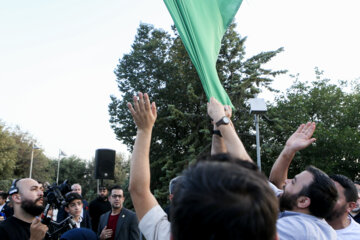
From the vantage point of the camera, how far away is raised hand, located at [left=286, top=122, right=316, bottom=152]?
111 inches

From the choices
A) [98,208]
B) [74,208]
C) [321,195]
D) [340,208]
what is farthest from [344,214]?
[98,208]

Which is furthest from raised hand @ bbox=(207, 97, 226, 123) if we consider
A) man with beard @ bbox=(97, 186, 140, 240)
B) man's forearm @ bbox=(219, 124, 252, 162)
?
man with beard @ bbox=(97, 186, 140, 240)

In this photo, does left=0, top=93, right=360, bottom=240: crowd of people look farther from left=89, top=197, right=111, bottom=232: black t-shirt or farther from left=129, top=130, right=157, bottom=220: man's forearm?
left=89, top=197, right=111, bottom=232: black t-shirt

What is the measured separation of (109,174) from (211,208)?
36.6ft

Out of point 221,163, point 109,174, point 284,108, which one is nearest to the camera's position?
point 221,163

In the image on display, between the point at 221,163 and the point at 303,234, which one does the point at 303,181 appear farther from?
the point at 221,163

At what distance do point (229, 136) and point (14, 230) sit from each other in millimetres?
2661

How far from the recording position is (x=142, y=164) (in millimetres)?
1682

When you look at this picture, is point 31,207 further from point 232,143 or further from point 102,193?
point 102,193

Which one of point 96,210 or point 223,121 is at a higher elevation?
point 223,121

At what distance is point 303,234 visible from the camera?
1.96 meters

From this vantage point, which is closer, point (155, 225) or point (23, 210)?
point (155, 225)

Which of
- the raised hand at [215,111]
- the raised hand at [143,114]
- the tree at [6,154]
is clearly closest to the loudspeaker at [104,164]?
the raised hand at [215,111]

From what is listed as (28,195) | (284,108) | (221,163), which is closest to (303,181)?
(221,163)
